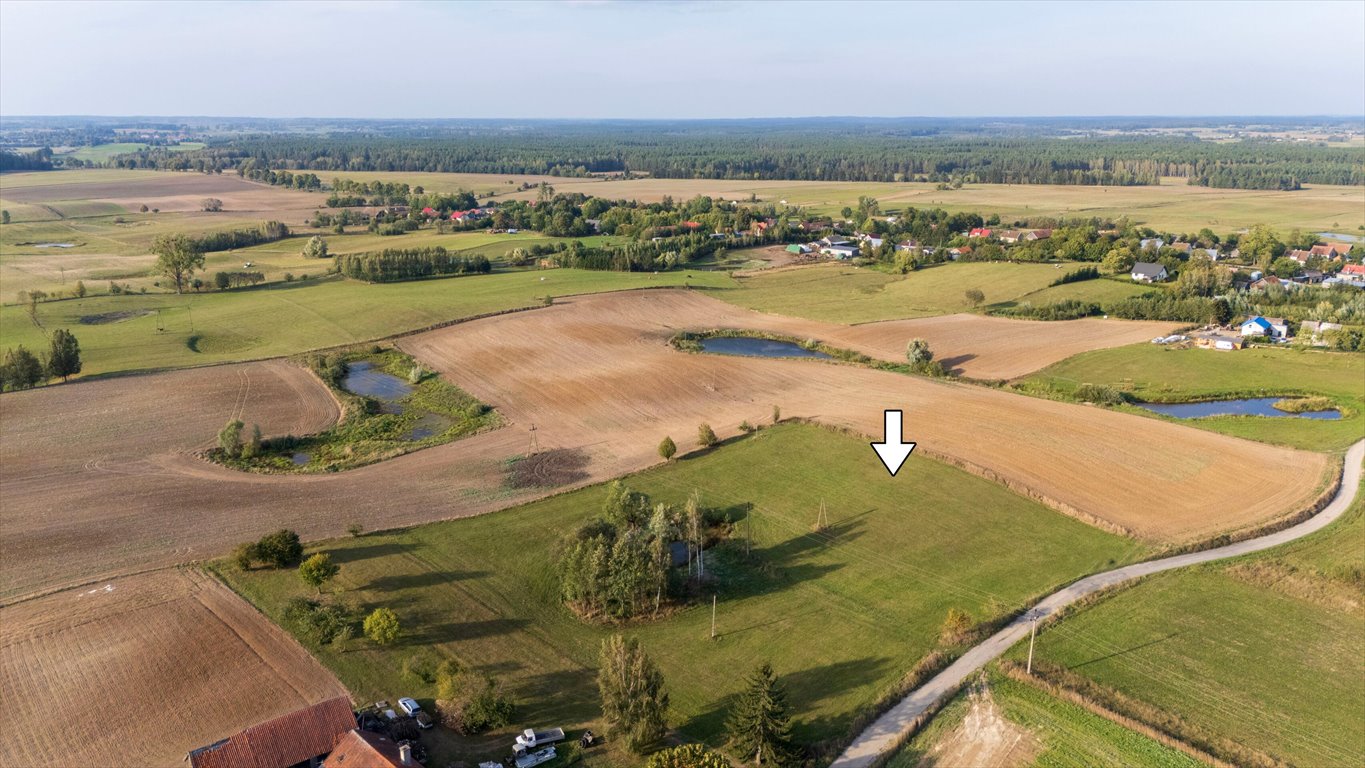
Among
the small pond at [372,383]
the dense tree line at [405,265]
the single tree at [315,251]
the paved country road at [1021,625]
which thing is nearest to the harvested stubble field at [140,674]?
the paved country road at [1021,625]

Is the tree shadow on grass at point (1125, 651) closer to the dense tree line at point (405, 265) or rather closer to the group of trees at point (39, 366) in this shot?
the group of trees at point (39, 366)

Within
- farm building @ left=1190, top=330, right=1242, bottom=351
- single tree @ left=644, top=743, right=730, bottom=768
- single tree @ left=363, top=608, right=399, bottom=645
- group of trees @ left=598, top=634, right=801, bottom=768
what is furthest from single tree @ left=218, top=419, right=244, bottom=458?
farm building @ left=1190, top=330, right=1242, bottom=351

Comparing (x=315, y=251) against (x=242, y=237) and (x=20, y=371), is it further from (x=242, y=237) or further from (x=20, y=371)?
(x=20, y=371)

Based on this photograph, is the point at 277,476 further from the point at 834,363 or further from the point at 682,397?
the point at 834,363

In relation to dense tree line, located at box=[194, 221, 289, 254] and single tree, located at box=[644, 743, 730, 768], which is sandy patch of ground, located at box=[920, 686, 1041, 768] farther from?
dense tree line, located at box=[194, 221, 289, 254]

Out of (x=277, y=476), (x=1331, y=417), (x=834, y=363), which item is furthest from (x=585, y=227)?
(x=1331, y=417)

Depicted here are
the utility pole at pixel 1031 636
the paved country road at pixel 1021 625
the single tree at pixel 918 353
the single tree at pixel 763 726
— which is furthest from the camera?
the single tree at pixel 918 353
